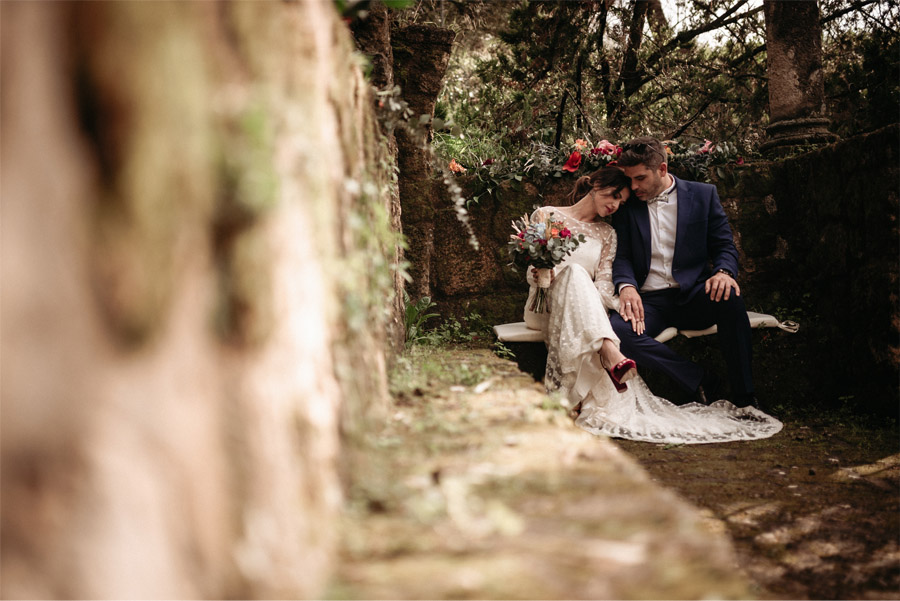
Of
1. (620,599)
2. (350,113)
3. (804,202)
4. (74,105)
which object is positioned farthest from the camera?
(804,202)

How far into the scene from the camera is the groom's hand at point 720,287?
3.73 metres

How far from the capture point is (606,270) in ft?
13.9

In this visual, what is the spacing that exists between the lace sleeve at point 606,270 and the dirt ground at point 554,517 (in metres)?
1.52

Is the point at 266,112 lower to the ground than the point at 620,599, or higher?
higher

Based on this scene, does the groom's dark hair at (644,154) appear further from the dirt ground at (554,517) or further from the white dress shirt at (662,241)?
the dirt ground at (554,517)

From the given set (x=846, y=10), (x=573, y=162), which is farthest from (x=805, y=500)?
(x=846, y=10)

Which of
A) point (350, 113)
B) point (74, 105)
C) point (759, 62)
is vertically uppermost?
point (759, 62)

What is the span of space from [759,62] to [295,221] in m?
8.24

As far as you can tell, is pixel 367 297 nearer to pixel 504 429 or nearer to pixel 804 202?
pixel 504 429

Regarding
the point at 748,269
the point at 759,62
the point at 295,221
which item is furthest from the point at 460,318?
the point at 759,62

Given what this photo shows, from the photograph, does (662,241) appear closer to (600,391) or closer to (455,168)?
(600,391)

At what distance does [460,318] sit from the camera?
4711 millimetres

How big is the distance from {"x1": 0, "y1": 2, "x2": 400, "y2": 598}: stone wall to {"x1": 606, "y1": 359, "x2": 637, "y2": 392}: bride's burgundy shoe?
2.69 metres

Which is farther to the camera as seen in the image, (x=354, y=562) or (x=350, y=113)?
(x=350, y=113)
